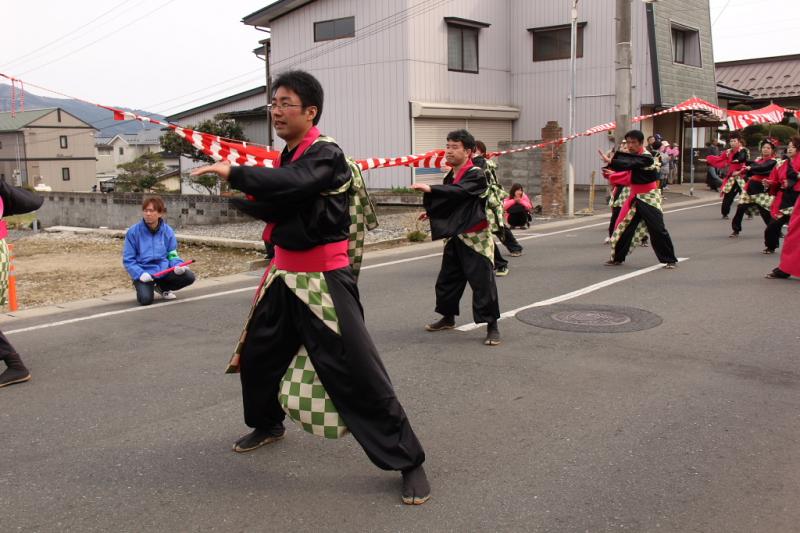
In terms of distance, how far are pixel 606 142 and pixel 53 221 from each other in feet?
63.5

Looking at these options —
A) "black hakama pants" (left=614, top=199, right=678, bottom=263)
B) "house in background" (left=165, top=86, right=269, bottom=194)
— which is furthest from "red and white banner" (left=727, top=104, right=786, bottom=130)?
"house in background" (left=165, top=86, right=269, bottom=194)

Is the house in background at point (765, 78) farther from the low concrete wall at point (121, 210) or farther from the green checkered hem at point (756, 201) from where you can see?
the low concrete wall at point (121, 210)

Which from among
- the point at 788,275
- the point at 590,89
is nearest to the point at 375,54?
the point at 590,89

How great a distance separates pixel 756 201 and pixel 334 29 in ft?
53.3

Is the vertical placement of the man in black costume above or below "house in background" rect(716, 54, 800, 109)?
below

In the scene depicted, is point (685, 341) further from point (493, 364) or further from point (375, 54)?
point (375, 54)

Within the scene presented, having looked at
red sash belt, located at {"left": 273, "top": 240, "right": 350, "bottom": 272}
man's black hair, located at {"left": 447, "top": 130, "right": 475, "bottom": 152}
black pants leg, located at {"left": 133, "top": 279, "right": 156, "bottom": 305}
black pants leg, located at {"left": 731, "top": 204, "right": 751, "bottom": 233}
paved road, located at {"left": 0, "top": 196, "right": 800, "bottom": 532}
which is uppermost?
man's black hair, located at {"left": 447, "top": 130, "right": 475, "bottom": 152}

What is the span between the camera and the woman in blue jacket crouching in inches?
318

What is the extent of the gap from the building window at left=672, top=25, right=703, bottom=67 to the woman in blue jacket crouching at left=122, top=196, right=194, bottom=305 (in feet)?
83.1

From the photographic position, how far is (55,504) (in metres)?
3.41

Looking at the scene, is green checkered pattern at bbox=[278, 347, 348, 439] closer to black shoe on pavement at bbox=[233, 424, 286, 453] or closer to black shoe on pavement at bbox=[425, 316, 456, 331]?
black shoe on pavement at bbox=[233, 424, 286, 453]

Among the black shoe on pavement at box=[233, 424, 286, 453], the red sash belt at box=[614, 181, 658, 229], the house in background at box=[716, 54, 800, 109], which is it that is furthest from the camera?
the house in background at box=[716, 54, 800, 109]

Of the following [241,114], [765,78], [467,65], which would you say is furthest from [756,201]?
[765,78]

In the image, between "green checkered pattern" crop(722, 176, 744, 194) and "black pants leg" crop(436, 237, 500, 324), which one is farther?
"green checkered pattern" crop(722, 176, 744, 194)
